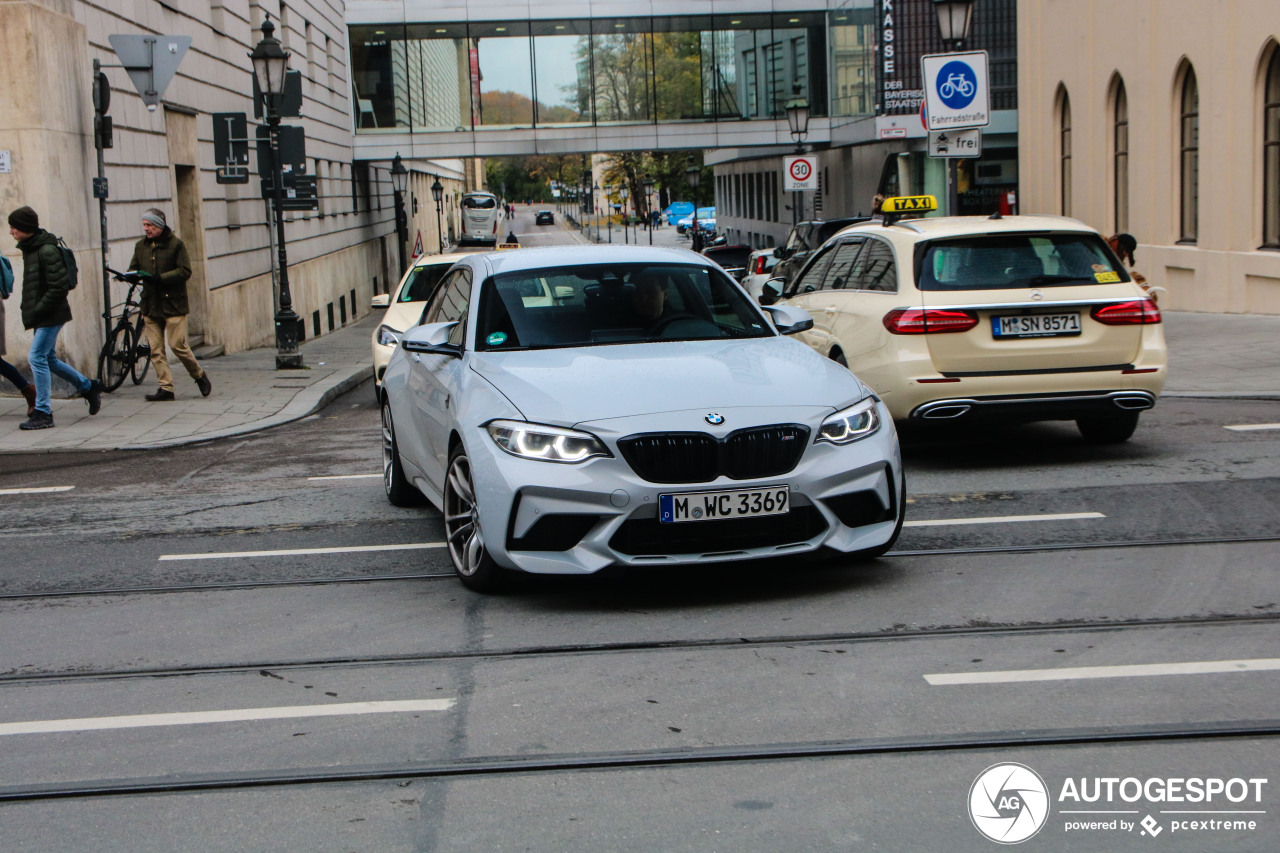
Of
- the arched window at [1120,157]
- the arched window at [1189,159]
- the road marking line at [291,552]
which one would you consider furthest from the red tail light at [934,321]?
the arched window at [1120,157]

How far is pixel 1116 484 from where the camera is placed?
28.3 ft

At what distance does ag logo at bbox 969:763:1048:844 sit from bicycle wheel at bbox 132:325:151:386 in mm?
13466

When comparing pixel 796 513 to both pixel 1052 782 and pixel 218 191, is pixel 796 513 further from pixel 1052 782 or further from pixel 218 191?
pixel 218 191

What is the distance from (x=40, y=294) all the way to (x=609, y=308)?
23.7 ft

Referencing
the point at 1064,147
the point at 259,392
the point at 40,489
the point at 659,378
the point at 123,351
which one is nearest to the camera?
the point at 659,378

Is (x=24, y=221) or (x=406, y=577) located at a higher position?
(x=24, y=221)

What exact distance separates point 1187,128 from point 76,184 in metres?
15.7

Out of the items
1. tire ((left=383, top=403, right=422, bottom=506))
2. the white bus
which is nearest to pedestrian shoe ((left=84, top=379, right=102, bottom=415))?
tire ((left=383, top=403, right=422, bottom=506))

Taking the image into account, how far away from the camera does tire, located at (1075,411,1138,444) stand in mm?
10117

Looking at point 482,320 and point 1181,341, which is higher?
point 482,320

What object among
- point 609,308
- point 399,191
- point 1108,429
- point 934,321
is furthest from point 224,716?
point 399,191

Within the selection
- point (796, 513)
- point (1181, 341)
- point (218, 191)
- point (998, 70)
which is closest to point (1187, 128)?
point (1181, 341)

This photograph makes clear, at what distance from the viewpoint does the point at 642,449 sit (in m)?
5.95

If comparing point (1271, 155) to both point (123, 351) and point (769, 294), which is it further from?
point (123, 351)
